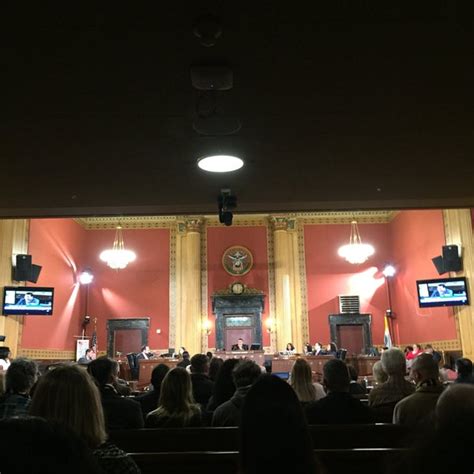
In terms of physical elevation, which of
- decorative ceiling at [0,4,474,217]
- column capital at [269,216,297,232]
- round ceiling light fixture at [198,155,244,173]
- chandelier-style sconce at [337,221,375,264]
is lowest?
round ceiling light fixture at [198,155,244,173]

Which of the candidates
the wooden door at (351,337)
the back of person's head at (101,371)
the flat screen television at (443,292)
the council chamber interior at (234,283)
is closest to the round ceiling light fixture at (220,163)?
the back of person's head at (101,371)

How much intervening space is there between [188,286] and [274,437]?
15.3 m

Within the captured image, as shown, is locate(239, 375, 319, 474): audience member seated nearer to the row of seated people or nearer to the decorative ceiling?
the row of seated people

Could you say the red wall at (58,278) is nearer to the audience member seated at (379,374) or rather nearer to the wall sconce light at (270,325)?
the wall sconce light at (270,325)

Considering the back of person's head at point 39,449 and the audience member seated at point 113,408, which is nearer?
the back of person's head at point 39,449

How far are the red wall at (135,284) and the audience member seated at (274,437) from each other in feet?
50.8

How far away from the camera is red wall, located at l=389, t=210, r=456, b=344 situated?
1331 centimetres

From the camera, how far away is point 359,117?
17.0 ft

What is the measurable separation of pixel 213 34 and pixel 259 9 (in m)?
0.35

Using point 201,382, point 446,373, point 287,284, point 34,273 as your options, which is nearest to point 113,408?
point 201,382

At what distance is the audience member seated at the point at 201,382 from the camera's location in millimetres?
5391

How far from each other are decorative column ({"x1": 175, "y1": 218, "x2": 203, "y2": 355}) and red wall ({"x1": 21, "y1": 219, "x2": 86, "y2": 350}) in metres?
2.93

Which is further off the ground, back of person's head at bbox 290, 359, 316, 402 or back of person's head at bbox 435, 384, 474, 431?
back of person's head at bbox 435, 384, 474, 431

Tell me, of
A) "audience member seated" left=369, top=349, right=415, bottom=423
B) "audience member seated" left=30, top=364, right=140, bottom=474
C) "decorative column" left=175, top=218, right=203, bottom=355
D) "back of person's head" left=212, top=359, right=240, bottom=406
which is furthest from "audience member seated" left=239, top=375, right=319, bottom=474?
"decorative column" left=175, top=218, right=203, bottom=355
